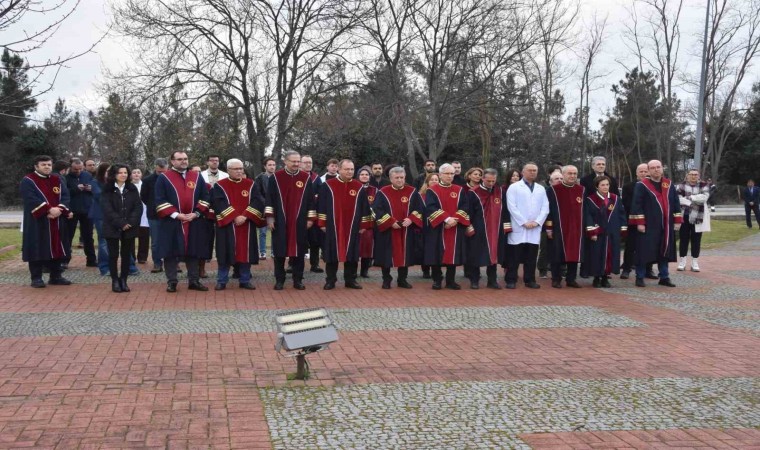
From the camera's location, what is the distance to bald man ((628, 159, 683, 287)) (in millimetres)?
12758

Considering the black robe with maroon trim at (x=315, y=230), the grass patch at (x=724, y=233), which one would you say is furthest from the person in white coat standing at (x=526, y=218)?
the grass patch at (x=724, y=233)

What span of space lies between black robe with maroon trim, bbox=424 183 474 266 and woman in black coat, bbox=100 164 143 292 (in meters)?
4.46

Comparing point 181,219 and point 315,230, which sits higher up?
point 181,219

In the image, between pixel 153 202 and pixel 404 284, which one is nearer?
pixel 153 202

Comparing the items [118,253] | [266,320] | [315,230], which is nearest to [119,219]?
[118,253]

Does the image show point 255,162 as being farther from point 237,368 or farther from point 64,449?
point 64,449

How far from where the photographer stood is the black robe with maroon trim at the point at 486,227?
12344mm

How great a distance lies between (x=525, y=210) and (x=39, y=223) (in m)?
7.60

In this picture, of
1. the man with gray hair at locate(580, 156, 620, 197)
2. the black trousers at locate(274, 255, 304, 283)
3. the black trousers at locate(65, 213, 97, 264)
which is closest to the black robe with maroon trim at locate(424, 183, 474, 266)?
the black trousers at locate(274, 255, 304, 283)

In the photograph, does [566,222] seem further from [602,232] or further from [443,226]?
[443,226]

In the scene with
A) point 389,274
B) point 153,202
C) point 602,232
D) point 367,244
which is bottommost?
point 389,274

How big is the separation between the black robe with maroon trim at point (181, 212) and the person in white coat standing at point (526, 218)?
4.82 meters

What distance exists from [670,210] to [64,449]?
10737 millimetres

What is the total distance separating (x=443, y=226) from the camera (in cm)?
1232
